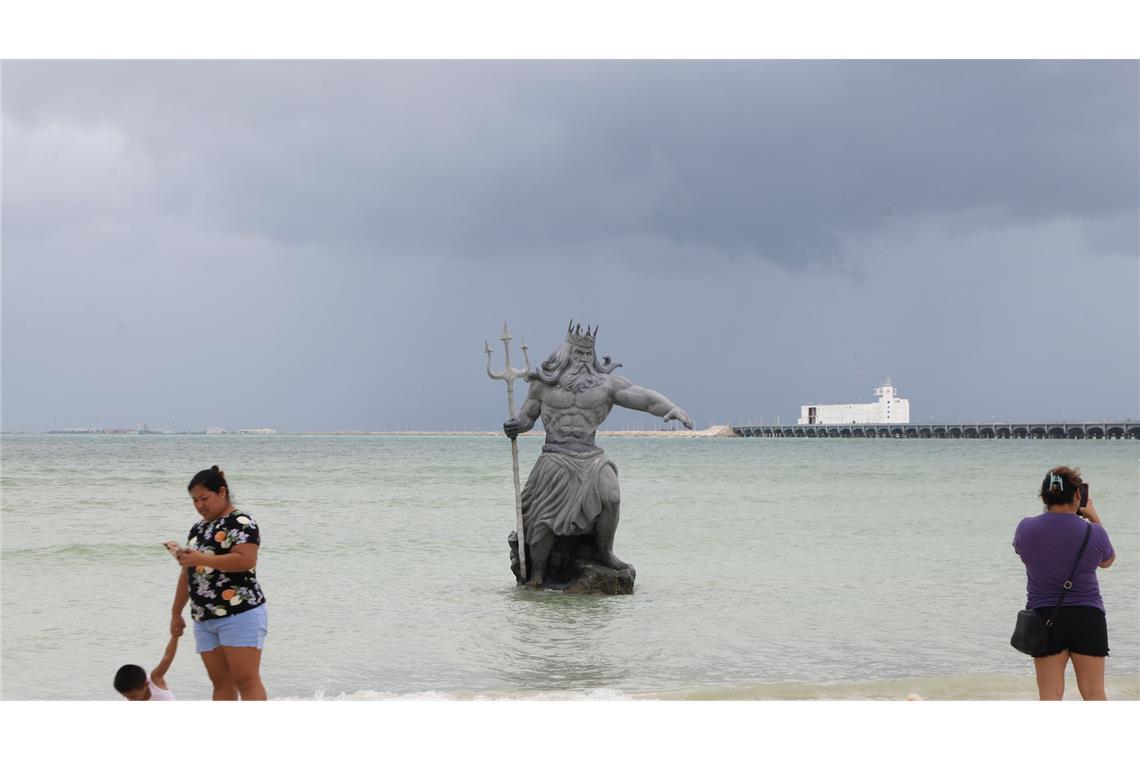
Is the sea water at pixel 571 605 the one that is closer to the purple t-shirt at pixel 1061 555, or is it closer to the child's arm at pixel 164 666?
the purple t-shirt at pixel 1061 555

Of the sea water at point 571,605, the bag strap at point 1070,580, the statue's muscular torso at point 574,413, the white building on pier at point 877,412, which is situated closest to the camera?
the bag strap at point 1070,580

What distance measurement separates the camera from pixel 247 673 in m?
4.24

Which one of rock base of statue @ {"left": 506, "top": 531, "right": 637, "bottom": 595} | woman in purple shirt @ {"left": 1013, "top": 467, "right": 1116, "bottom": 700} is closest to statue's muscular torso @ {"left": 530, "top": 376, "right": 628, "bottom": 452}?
rock base of statue @ {"left": 506, "top": 531, "right": 637, "bottom": 595}

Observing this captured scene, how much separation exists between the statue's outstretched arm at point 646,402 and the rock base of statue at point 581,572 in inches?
45.4

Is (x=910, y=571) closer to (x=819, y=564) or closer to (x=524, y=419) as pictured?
(x=819, y=564)

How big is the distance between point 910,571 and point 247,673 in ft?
28.3

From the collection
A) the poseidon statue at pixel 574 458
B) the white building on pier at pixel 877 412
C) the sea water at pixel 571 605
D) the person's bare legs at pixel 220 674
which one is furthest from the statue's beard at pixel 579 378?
the white building on pier at pixel 877 412

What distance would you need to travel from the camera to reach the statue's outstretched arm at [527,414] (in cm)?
915

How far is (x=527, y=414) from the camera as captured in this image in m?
9.19

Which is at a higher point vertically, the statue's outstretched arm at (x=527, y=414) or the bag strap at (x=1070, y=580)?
the statue's outstretched arm at (x=527, y=414)

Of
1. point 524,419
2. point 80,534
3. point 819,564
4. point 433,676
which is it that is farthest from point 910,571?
point 80,534

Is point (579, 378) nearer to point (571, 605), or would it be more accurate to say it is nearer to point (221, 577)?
point (571, 605)

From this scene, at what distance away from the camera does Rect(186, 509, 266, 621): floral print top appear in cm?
409

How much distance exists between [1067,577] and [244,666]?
129 inches
